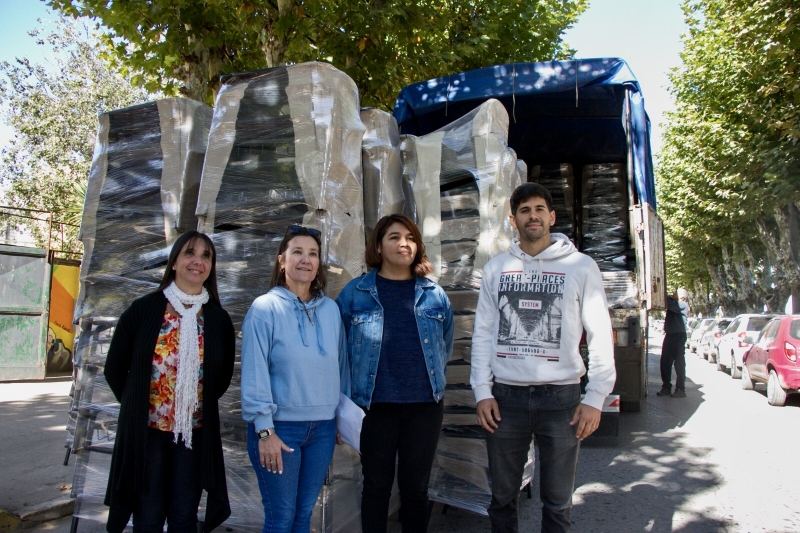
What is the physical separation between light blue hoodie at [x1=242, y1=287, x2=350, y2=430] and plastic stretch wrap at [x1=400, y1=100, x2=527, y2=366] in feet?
4.58

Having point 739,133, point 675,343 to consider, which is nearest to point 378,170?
point 675,343

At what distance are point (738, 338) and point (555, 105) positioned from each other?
10392 mm

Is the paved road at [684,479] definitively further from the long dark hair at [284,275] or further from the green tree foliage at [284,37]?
the green tree foliage at [284,37]

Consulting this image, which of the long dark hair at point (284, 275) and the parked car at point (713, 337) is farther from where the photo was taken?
the parked car at point (713, 337)

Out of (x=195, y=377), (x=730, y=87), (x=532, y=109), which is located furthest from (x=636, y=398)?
(x=730, y=87)

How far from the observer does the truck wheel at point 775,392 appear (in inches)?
389

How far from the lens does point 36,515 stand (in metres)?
4.27

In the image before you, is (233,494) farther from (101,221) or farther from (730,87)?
(730,87)

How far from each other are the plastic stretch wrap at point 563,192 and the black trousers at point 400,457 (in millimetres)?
5467

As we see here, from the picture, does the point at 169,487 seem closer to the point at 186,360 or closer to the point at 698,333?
the point at 186,360


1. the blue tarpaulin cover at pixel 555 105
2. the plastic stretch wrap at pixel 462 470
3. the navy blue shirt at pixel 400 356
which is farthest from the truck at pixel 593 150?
the navy blue shirt at pixel 400 356

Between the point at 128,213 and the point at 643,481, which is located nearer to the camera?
the point at 128,213

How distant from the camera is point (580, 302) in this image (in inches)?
109

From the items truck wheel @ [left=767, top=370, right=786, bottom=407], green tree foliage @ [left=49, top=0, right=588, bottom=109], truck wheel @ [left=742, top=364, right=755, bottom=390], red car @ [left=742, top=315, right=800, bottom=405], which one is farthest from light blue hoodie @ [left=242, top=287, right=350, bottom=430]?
truck wheel @ [left=742, top=364, right=755, bottom=390]
